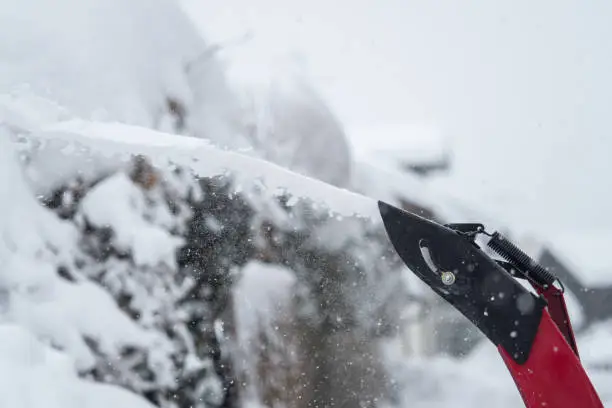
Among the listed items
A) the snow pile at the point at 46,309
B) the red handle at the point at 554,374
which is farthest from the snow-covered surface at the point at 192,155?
the red handle at the point at 554,374

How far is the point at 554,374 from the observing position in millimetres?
2111

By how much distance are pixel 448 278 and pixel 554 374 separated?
0.46 meters

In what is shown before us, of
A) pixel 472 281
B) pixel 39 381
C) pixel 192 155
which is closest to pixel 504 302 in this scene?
pixel 472 281

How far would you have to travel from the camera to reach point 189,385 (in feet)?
9.30

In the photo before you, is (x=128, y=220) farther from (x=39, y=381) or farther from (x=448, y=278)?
(x=448, y=278)

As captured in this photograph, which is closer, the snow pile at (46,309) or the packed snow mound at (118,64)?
the snow pile at (46,309)

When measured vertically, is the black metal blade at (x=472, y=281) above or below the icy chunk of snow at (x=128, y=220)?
above

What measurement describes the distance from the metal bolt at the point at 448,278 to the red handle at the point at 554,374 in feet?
1.02

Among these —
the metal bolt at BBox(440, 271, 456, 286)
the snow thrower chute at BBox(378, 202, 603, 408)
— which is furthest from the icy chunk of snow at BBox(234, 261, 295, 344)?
the metal bolt at BBox(440, 271, 456, 286)

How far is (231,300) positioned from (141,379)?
1.71 feet

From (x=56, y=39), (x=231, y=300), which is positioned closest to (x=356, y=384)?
(x=231, y=300)

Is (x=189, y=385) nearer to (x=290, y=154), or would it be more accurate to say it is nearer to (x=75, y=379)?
(x=75, y=379)

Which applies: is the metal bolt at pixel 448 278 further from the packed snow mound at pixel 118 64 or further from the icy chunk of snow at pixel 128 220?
the packed snow mound at pixel 118 64

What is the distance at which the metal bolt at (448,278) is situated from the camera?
2.17m
